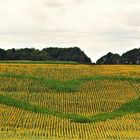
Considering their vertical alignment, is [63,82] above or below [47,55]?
below

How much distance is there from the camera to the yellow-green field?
3897cm

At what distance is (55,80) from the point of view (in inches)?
2505

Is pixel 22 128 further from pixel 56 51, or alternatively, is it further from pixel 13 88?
pixel 56 51

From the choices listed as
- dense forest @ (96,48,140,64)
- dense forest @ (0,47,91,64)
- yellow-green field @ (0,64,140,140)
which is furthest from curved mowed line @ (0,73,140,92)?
dense forest @ (96,48,140,64)

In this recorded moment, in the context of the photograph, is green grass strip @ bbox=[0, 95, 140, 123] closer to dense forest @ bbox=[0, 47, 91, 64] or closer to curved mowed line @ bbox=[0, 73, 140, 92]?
curved mowed line @ bbox=[0, 73, 140, 92]

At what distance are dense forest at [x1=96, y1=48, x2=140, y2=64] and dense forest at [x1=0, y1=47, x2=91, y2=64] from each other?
3.23 m

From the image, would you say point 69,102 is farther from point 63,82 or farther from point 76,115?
point 63,82

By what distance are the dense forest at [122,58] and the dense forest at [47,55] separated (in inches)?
127

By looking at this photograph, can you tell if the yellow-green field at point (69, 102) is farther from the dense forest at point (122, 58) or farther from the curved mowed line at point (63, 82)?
the dense forest at point (122, 58)

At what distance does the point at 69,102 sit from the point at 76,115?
5426 mm

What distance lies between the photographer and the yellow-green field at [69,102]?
38966 mm

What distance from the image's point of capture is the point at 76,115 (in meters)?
49.4

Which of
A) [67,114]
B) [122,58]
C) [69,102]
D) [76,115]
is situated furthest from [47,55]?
[76,115]

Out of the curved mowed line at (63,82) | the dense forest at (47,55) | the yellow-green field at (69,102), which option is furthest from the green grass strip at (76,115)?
the dense forest at (47,55)
